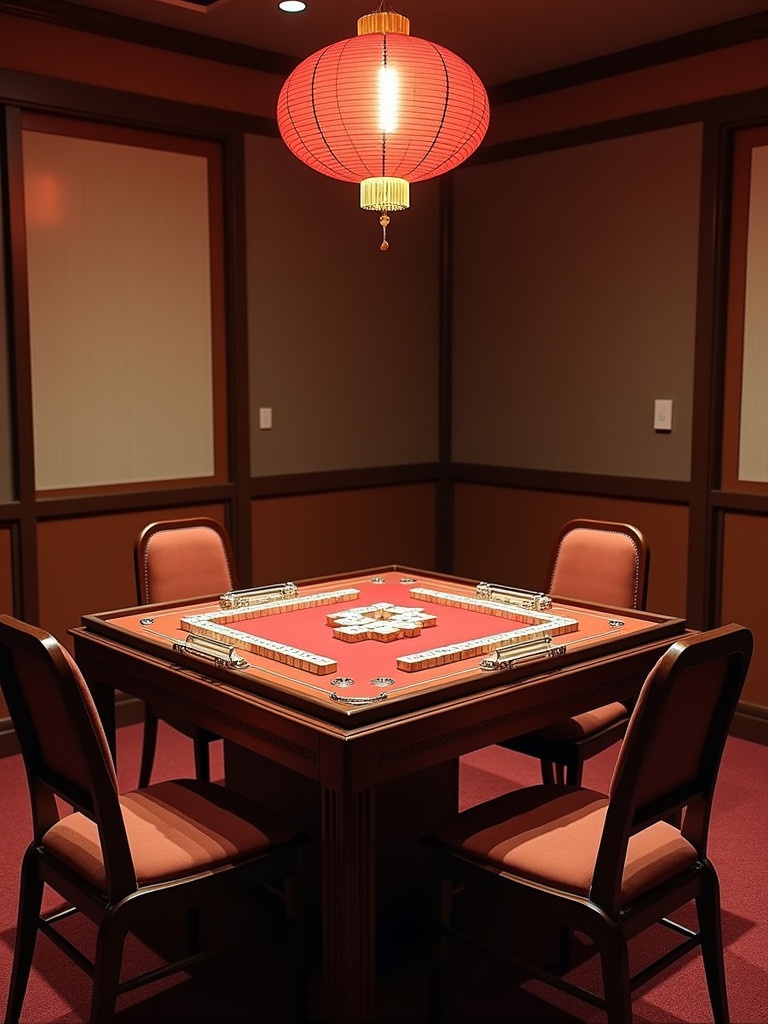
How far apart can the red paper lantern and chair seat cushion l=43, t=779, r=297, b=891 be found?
1336 millimetres

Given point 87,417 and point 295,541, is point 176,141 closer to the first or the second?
point 87,417

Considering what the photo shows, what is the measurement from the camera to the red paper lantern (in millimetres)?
2189

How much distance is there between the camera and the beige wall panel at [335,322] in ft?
14.1

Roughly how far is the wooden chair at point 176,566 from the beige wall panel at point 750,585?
1855 mm

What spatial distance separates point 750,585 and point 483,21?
2.21 metres

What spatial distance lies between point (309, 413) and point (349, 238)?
773mm

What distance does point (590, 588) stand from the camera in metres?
3.13

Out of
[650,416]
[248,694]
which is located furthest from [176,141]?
[248,694]

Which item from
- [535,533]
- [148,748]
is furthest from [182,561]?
[535,533]

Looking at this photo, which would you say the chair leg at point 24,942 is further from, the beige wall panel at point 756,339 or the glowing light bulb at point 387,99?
the beige wall panel at point 756,339

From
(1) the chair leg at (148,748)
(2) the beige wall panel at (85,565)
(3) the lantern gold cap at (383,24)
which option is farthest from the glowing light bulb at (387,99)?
(2) the beige wall panel at (85,565)

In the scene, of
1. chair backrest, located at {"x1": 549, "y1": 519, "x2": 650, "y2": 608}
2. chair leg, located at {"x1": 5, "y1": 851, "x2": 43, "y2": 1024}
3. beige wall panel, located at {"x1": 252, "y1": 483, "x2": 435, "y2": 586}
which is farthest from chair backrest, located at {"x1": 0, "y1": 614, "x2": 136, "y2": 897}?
beige wall panel, located at {"x1": 252, "y1": 483, "x2": 435, "y2": 586}

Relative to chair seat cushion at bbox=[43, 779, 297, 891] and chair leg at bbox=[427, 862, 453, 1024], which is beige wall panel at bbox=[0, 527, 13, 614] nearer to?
chair seat cushion at bbox=[43, 779, 297, 891]

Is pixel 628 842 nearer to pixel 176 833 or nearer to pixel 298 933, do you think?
pixel 298 933
